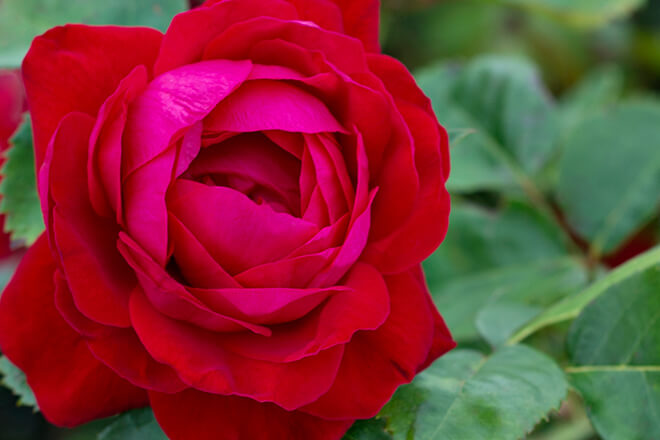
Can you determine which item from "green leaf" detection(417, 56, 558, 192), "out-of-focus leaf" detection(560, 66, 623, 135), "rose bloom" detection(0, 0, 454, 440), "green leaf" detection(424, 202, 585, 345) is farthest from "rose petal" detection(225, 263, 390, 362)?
"out-of-focus leaf" detection(560, 66, 623, 135)

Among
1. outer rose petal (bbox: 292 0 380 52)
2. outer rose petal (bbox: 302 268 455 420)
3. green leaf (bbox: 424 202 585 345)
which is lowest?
green leaf (bbox: 424 202 585 345)

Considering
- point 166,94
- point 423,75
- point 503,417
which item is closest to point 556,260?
point 423,75

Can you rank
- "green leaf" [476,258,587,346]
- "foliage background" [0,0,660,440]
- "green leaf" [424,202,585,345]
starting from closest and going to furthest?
"foliage background" [0,0,660,440]
"green leaf" [476,258,587,346]
"green leaf" [424,202,585,345]

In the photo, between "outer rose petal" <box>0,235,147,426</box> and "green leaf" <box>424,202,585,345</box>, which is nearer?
"outer rose petal" <box>0,235,147,426</box>

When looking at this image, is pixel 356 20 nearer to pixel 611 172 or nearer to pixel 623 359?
pixel 623 359

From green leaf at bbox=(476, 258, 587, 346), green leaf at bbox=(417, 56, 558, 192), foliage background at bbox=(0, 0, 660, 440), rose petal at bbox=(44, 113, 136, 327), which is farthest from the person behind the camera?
green leaf at bbox=(417, 56, 558, 192)

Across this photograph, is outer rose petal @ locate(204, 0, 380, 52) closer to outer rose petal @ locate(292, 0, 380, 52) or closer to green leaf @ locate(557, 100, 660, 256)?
outer rose petal @ locate(292, 0, 380, 52)

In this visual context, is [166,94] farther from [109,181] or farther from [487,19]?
[487,19]
